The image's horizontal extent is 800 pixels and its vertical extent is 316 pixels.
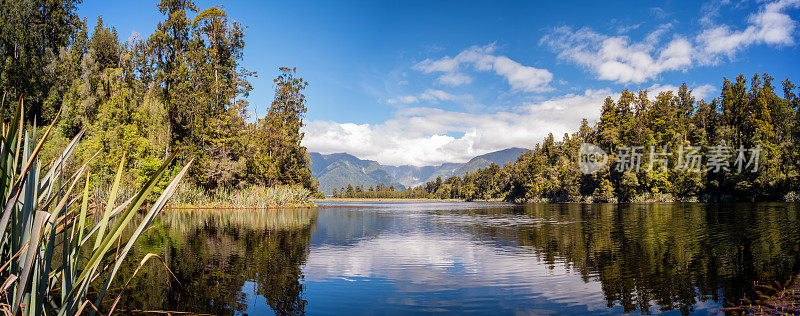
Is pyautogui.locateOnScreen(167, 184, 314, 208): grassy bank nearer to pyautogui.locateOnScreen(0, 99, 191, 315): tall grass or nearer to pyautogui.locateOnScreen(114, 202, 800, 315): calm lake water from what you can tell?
pyautogui.locateOnScreen(114, 202, 800, 315): calm lake water

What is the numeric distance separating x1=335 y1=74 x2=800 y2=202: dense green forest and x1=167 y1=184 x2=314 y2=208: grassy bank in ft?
208

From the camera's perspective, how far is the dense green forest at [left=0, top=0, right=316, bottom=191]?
41.6m

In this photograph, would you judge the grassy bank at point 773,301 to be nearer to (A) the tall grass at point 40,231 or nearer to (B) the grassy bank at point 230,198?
(A) the tall grass at point 40,231

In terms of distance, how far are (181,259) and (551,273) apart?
1189cm

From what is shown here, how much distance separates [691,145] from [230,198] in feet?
278

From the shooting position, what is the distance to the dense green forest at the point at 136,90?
136ft

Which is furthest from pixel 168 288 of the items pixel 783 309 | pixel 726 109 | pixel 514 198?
pixel 514 198

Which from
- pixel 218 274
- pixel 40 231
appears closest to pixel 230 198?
pixel 218 274

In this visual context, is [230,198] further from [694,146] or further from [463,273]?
[694,146]

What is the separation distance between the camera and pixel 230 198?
157 ft

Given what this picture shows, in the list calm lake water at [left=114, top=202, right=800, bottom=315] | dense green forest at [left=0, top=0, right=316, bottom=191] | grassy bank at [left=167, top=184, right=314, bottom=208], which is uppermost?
dense green forest at [left=0, top=0, right=316, bottom=191]

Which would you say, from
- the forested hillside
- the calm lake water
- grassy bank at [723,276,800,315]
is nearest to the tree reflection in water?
the calm lake water

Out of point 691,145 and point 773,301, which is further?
point 691,145

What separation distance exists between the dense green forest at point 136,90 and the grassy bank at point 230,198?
1.78 m
